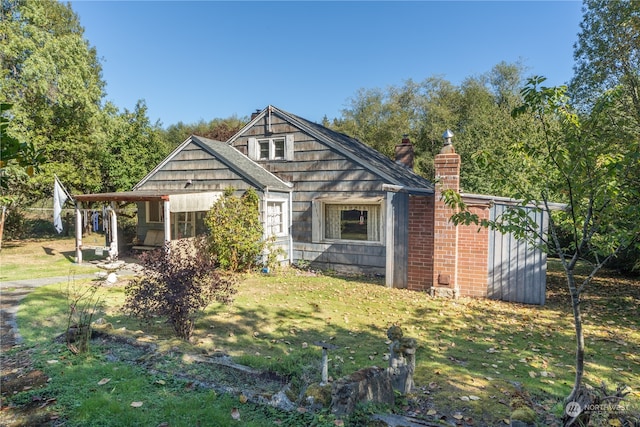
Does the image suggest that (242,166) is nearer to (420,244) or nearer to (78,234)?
(78,234)

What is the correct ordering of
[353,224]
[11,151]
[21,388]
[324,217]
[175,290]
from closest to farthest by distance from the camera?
[11,151] < [21,388] < [175,290] < [353,224] < [324,217]

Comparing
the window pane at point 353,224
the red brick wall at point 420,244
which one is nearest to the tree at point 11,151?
the red brick wall at point 420,244

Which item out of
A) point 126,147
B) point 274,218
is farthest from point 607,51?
point 126,147

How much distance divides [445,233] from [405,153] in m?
8.88

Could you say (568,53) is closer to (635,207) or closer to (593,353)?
(593,353)

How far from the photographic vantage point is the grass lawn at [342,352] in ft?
11.5

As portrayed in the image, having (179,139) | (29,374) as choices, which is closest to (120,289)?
(29,374)

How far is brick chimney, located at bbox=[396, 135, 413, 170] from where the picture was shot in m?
17.0

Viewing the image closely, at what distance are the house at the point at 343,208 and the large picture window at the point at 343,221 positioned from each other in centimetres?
4

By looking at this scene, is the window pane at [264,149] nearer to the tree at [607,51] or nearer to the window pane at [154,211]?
the window pane at [154,211]

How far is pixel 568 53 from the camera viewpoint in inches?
596

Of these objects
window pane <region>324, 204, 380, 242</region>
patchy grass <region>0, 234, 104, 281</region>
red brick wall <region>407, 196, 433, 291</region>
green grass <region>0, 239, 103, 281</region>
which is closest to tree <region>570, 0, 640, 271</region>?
red brick wall <region>407, 196, 433, 291</region>

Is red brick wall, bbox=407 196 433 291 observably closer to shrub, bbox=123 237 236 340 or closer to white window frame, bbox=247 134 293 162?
shrub, bbox=123 237 236 340

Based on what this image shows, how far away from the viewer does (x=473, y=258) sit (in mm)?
9000
